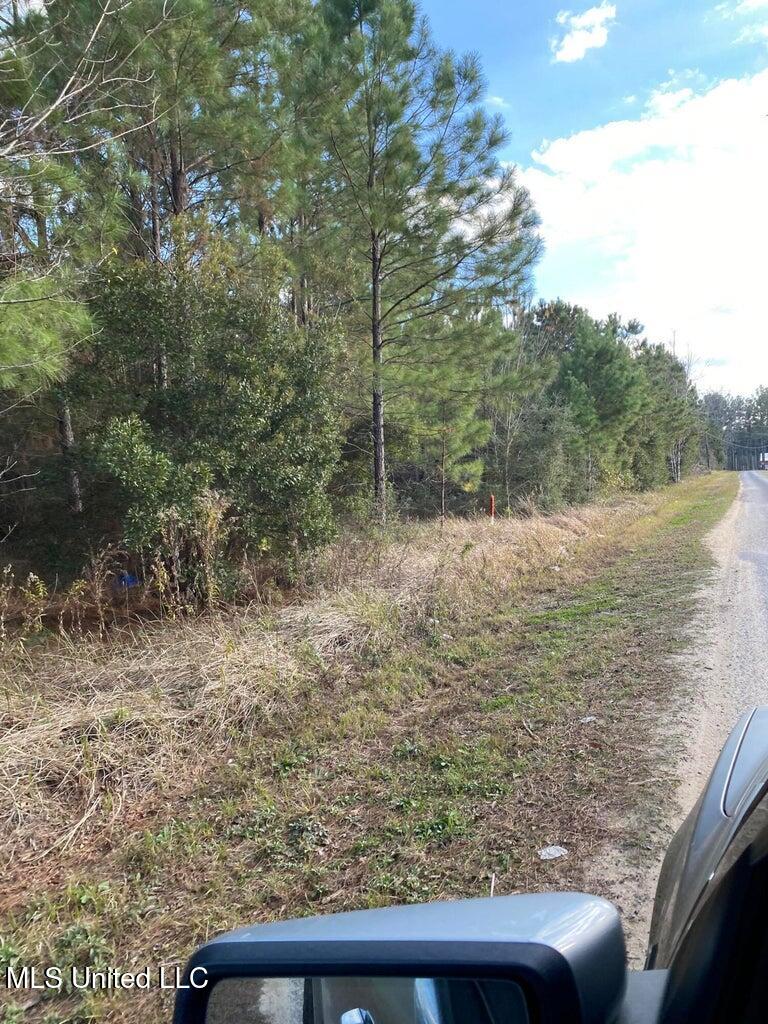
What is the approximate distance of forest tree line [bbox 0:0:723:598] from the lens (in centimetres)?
681

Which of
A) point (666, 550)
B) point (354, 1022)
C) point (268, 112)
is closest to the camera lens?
point (354, 1022)

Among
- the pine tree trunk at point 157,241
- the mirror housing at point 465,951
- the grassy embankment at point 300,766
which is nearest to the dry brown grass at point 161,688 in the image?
the grassy embankment at point 300,766

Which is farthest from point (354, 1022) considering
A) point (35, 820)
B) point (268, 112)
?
point (268, 112)

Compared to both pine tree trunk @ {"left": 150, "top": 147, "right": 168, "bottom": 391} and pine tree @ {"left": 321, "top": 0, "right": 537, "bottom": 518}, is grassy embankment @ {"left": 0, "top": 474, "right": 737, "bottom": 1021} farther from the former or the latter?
pine tree @ {"left": 321, "top": 0, "right": 537, "bottom": 518}

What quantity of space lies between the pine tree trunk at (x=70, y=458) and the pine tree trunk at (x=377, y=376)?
202 inches

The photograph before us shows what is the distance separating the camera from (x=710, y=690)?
5262mm

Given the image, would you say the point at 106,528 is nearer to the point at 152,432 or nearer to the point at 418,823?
the point at 152,432

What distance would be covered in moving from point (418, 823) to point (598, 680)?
2.67 metres

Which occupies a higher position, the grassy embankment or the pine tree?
the pine tree

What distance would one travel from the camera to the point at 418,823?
143 inches

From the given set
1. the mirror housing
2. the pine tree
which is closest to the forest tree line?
the pine tree

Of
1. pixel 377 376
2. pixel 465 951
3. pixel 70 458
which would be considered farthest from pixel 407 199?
pixel 465 951

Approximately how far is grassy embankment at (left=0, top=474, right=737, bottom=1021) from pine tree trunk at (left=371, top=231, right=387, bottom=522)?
514cm

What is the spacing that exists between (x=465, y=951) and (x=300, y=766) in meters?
3.45
